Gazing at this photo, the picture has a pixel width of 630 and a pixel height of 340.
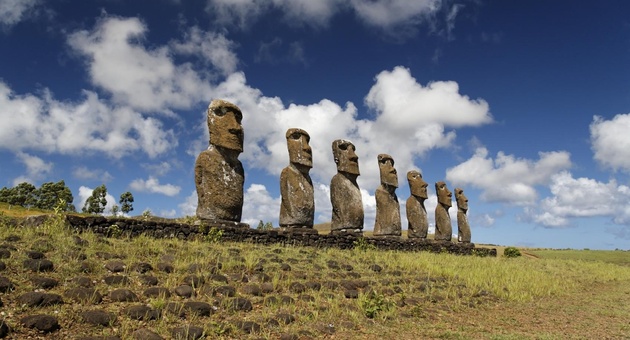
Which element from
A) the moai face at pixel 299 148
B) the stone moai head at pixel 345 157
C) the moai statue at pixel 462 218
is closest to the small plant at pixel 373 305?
the moai face at pixel 299 148

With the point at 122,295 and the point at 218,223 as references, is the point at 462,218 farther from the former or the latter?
the point at 122,295

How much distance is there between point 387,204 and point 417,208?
337 centimetres

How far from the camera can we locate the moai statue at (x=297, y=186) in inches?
626

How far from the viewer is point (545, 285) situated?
47.8ft

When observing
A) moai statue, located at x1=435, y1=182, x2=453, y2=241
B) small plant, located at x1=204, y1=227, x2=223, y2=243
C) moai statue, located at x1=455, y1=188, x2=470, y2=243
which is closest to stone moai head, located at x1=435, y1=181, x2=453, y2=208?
moai statue, located at x1=435, y1=182, x2=453, y2=241

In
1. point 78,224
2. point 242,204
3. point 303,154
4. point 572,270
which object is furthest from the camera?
point 572,270

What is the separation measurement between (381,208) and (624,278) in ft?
39.3

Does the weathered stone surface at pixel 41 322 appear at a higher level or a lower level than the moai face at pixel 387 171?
lower

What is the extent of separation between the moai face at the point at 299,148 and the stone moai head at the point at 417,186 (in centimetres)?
853

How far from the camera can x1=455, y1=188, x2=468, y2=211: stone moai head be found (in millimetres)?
28798

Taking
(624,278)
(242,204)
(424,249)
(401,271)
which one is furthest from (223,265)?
(624,278)

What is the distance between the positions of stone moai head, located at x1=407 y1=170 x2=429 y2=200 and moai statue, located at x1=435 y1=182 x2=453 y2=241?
2759 millimetres

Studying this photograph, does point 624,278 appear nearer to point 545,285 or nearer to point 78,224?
point 545,285

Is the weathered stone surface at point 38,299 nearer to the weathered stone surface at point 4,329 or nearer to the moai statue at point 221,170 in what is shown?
the weathered stone surface at point 4,329
